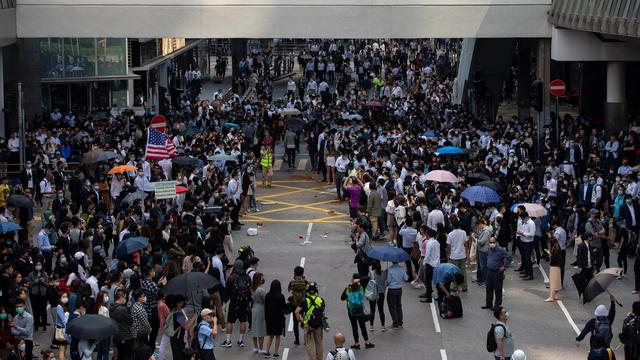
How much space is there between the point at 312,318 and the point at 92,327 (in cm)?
340

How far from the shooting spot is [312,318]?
2073 cm

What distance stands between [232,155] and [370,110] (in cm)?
1376

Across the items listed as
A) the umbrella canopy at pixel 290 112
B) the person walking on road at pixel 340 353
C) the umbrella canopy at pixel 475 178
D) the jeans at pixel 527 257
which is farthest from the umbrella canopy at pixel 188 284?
the umbrella canopy at pixel 290 112

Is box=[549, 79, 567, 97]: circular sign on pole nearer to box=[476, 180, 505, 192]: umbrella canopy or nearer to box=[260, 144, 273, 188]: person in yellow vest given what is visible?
box=[260, 144, 273, 188]: person in yellow vest

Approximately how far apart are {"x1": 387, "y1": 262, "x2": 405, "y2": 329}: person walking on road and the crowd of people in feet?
0.11

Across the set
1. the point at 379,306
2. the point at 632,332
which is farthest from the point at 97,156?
the point at 632,332

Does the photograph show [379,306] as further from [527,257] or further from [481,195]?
[481,195]

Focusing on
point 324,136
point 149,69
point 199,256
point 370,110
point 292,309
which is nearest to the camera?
point 292,309

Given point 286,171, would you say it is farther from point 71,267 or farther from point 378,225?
point 71,267

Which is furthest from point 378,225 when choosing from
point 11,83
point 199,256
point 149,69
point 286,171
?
point 149,69

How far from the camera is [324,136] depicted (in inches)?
1529

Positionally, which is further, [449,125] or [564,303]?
[449,125]

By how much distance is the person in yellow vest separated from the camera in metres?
37.4

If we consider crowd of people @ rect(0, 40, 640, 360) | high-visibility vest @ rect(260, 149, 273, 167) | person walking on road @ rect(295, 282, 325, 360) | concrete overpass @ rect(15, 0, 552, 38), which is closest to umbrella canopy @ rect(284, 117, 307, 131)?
crowd of people @ rect(0, 40, 640, 360)
